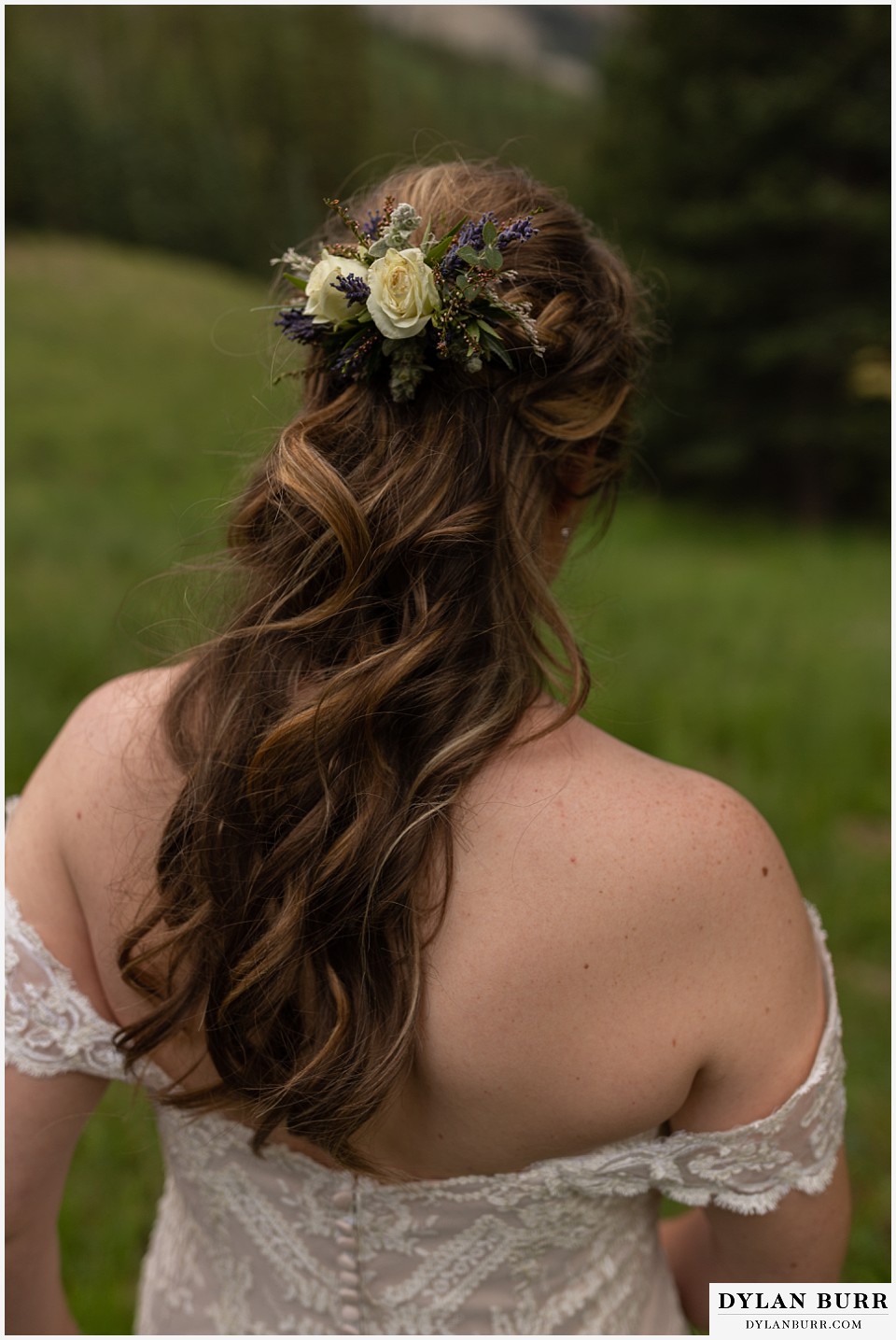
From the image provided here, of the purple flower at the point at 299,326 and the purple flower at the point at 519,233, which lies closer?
the purple flower at the point at 519,233

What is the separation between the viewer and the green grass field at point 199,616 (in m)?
2.37

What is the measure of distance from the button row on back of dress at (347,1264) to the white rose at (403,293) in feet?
3.41

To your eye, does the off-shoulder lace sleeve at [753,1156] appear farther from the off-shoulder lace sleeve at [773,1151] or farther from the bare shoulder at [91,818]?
the bare shoulder at [91,818]

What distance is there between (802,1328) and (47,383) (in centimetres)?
778

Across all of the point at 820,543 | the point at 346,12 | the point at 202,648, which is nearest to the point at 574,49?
the point at 346,12

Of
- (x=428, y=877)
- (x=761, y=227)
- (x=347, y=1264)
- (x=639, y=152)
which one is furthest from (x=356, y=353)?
(x=639, y=152)

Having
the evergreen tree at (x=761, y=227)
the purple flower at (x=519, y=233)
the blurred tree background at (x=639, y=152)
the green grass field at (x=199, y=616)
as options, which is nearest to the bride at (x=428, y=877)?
the purple flower at (x=519, y=233)

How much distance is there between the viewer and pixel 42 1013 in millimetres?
1299

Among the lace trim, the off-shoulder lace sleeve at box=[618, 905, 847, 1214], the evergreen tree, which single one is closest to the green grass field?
the lace trim

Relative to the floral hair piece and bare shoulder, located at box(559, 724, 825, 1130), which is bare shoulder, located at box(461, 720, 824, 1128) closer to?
bare shoulder, located at box(559, 724, 825, 1130)

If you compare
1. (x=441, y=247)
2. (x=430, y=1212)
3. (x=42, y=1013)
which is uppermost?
(x=441, y=247)

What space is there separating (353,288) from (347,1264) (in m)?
1.22

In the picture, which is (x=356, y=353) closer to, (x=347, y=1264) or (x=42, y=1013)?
(x=42, y=1013)

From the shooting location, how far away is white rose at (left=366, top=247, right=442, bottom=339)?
1.12 meters
